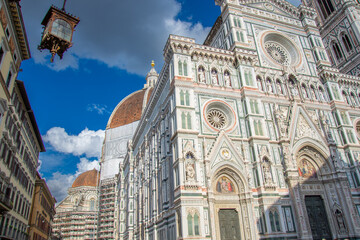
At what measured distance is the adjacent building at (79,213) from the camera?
72.5 meters

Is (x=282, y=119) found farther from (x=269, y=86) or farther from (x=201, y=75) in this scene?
(x=201, y=75)

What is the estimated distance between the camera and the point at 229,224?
71.9 feet

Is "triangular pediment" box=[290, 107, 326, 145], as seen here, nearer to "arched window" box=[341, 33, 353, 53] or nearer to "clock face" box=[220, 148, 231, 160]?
"clock face" box=[220, 148, 231, 160]

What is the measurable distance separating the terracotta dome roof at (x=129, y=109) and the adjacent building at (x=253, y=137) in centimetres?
4003

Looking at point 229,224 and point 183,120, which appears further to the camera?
point 183,120

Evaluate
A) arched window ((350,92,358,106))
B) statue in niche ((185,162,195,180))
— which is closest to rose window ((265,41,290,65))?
arched window ((350,92,358,106))

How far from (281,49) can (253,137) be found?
47.7ft

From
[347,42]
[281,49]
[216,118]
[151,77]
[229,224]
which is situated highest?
[151,77]

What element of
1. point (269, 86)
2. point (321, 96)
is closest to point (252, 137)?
point (269, 86)

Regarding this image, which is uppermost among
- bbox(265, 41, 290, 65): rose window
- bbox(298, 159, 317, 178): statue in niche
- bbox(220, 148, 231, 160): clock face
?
bbox(265, 41, 290, 65): rose window

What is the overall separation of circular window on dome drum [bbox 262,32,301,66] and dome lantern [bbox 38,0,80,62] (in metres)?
24.7

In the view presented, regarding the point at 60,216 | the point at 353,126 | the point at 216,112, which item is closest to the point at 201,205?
the point at 216,112

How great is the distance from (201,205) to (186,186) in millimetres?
1757

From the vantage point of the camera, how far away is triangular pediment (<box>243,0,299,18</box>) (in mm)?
34631
